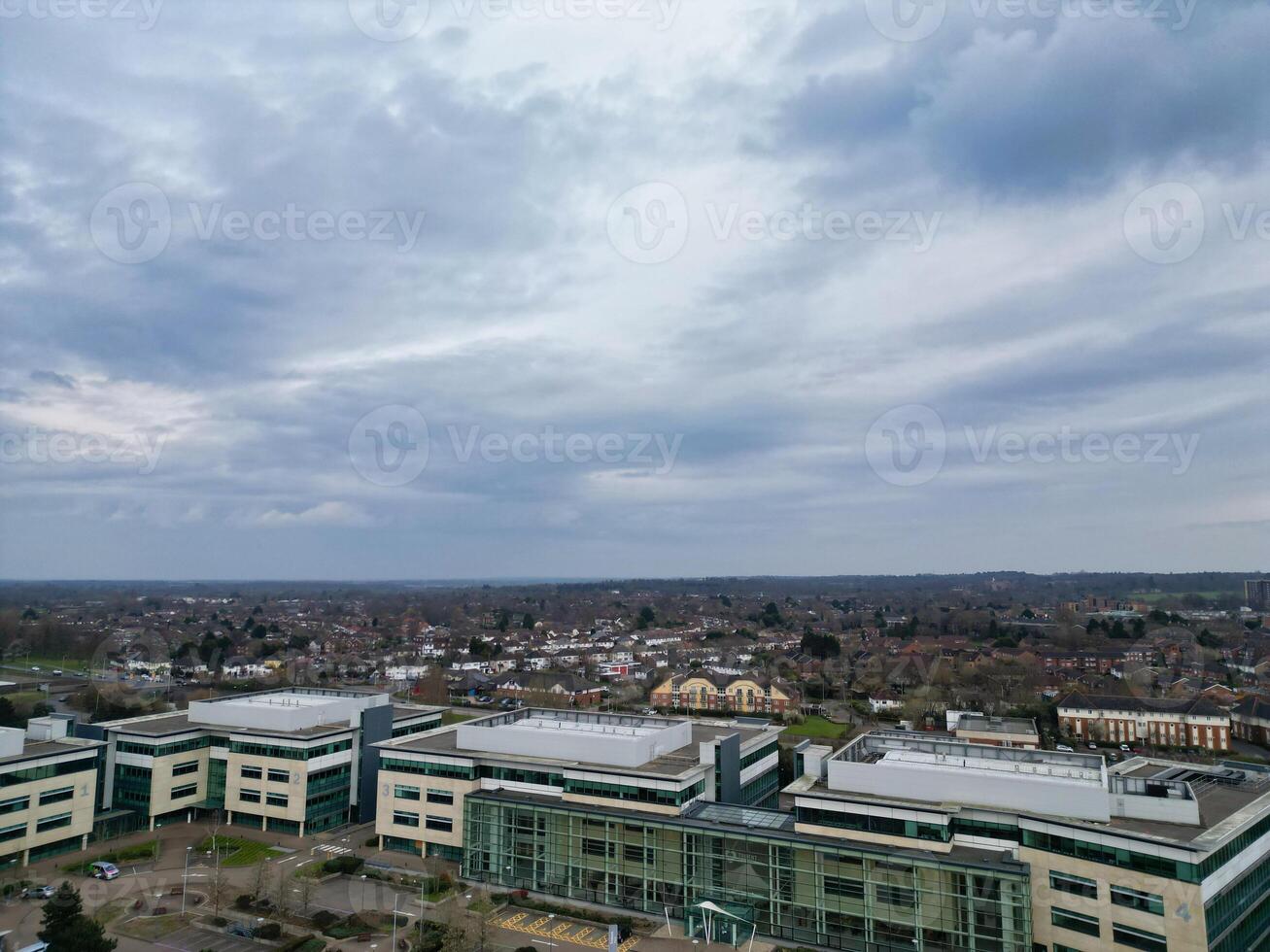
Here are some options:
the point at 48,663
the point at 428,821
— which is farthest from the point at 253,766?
the point at 48,663

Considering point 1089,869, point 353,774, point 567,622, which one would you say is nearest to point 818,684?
point 353,774

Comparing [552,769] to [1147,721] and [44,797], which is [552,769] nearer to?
[44,797]

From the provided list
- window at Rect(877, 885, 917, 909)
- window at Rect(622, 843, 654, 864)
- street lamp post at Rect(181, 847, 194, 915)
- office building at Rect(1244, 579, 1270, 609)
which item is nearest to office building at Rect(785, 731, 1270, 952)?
window at Rect(877, 885, 917, 909)

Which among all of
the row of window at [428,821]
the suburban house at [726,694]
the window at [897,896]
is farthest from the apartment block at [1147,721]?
the row of window at [428,821]

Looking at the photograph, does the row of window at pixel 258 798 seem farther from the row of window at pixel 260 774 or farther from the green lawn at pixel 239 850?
the green lawn at pixel 239 850

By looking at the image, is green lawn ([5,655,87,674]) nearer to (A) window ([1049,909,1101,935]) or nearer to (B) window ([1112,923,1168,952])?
(A) window ([1049,909,1101,935])
